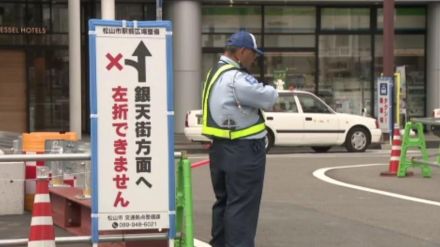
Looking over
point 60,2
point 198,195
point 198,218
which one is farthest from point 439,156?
point 60,2

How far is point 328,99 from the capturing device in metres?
27.2

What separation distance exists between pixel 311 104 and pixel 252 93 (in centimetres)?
1404

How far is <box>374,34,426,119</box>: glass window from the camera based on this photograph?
89.5 feet

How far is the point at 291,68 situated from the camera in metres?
26.8

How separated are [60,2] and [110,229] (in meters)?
20.4

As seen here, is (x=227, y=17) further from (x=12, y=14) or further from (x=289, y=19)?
(x=12, y=14)

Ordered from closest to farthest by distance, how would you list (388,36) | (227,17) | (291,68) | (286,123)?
(286,123) < (388,36) < (227,17) < (291,68)

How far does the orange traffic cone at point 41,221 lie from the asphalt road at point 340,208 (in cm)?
248

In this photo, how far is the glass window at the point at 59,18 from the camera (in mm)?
25391

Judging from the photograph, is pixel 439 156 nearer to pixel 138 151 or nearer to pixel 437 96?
pixel 138 151

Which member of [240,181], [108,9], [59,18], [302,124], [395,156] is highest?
[59,18]

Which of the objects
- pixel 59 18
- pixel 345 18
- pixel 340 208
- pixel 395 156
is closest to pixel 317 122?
pixel 395 156

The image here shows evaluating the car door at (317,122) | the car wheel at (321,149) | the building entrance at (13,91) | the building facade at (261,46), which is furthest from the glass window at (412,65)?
the building entrance at (13,91)

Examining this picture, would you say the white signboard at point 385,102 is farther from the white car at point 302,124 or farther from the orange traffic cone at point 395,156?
the orange traffic cone at point 395,156
